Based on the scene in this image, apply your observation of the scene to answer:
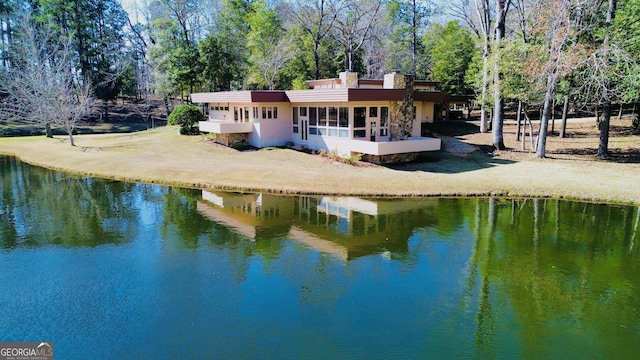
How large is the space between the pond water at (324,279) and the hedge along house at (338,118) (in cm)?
660

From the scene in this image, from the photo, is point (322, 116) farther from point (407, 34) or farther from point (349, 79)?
point (407, 34)

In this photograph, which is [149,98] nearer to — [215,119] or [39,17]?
[39,17]

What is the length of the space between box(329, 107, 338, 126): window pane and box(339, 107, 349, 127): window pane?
1.17 ft

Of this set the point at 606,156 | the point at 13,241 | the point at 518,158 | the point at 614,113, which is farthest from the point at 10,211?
the point at 614,113

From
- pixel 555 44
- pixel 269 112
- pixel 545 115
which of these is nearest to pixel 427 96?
pixel 545 115

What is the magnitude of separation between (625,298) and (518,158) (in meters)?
15.7

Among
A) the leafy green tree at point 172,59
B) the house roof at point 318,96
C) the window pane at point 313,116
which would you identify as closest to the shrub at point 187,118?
the house roof at point 318,96

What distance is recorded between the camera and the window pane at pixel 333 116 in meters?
24.4

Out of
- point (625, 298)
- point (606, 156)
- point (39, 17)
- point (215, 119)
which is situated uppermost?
point (39, 17)

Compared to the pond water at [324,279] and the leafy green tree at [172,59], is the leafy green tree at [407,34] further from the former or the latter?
the pond water at [324,279]

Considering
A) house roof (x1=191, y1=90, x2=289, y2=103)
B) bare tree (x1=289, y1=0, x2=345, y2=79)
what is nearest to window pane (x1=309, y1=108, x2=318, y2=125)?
house roof (x1=191, y1=90, x2=289, y2=103)

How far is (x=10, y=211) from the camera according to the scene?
53.9 feet

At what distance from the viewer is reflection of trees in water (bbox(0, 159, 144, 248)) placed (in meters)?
13.5

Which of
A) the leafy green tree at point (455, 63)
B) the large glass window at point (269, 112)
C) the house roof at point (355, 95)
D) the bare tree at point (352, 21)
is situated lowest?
the large glass window at point (269, 112)
